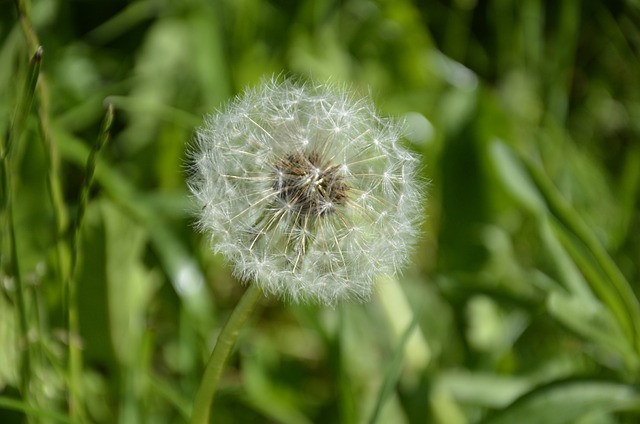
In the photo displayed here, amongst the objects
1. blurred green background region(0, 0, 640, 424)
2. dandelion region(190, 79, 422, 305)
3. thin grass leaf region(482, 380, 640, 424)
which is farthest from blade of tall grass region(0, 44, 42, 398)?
thin grass leaf region(482, 380, 640, 424)

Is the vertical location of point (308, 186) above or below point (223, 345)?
above

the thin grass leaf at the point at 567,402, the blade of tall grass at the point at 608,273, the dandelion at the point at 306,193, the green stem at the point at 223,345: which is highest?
the dandelion at the point at 306,193

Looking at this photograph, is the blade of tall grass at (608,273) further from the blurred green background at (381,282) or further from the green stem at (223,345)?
the green stem at (223,345)

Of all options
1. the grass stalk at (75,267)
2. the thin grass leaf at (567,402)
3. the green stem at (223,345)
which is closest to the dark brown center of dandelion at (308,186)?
the green stem at (223,345)

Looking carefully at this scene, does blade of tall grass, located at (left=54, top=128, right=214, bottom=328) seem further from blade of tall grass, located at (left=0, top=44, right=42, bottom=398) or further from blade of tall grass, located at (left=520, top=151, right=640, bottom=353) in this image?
blade of tall grass, located at (left=520, top=151, right=640, bottom=353)

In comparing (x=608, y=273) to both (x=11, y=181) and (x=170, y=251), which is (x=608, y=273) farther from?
(x=11, y=181)

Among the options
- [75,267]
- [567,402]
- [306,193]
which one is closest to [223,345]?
[306,193]

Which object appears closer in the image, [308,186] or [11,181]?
[308,186]
